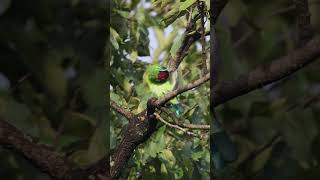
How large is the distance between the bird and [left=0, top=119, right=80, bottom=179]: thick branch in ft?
0.84

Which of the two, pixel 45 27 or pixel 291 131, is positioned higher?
pixel 45 27

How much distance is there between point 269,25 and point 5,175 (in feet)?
1.65

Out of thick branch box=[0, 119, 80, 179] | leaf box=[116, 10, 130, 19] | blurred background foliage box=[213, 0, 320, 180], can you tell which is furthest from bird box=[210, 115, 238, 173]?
leaf box=[116, 10, 130, 19]

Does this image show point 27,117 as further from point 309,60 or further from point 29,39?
point 309,60

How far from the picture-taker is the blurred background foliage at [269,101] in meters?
0.78

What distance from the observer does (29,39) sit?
0.75m

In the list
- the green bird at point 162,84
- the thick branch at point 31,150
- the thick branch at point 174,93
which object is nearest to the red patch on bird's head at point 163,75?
the green bird at point 162,84

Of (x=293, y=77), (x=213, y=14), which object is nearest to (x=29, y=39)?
(x=213, y=14)

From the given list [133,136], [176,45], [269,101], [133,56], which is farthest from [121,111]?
[133,56]

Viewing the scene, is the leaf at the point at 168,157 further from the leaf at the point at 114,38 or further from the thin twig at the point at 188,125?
the leaf at the point at 114,38

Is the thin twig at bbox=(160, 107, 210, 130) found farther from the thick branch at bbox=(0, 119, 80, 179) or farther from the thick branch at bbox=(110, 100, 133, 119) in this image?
the thick branch at bbox=(0, 119, 80, 179)

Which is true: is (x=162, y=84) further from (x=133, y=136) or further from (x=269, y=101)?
(x=269, y=101)

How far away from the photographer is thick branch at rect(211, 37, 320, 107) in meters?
0.77

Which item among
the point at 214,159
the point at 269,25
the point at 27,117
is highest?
the point at 269,25
